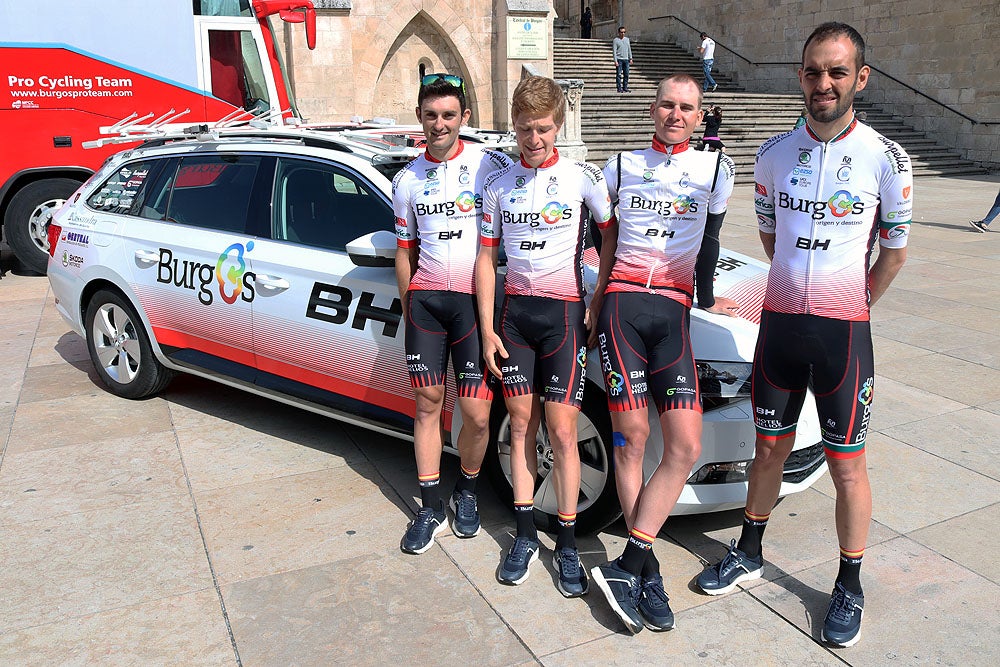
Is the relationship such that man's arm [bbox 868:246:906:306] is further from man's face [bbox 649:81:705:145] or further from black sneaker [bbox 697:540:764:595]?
black sneaker [bbox 697:540:764:595]

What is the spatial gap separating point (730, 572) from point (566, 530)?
65 cm

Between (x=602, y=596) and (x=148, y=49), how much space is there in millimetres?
8753

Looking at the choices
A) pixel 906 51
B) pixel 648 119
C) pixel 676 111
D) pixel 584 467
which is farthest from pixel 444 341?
pixel 906 51

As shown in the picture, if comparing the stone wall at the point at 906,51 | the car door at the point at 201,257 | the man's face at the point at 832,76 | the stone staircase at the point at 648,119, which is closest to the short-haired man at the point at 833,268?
the man's face at the point at 832,76

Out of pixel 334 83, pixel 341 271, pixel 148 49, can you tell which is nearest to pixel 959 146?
pixel 334 83

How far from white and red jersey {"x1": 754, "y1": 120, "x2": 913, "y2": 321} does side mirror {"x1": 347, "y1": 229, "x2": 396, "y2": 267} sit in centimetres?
161

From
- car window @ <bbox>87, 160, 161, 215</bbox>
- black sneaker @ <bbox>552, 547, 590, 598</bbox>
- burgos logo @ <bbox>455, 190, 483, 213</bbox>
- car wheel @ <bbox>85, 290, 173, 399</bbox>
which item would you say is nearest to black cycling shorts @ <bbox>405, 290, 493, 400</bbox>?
burgos logo @ <bbox>455, 190, 483, 213</bbox>

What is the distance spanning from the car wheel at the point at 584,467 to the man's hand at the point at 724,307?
24.0 inches

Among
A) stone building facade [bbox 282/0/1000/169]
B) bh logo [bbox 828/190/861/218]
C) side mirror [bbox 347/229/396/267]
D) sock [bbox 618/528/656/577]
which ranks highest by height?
stone building facade [bbox 282/0/1000/169]

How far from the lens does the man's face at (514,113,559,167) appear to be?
3.23 meters

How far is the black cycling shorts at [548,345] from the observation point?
3.35 meters

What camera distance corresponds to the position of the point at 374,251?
3.85 m

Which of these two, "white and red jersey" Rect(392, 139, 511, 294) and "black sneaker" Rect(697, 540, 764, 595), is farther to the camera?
"white and red jersey" Rect(392, 139, 511, 294)

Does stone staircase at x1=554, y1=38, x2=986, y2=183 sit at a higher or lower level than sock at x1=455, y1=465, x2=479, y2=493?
higher
